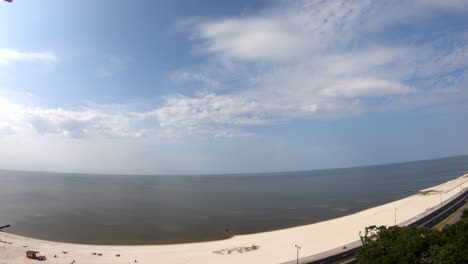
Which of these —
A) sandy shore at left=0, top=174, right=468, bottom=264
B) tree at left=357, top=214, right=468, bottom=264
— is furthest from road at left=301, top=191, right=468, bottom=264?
tree at left=357, top=214, right=468, bottom=264

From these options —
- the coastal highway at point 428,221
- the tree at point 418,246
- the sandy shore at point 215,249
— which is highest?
the tree at point 418,246

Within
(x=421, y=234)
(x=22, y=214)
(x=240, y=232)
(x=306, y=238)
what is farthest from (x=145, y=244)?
(x=22, y=214)

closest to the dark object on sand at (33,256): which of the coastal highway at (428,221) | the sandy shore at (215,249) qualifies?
the sandy shore at (215,249)

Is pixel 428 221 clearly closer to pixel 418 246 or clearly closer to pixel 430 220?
pixel 430 220

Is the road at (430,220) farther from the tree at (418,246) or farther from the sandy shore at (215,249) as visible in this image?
the tree at (418,246)

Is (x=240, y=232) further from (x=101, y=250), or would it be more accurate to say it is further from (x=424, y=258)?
(x=424, y=258)

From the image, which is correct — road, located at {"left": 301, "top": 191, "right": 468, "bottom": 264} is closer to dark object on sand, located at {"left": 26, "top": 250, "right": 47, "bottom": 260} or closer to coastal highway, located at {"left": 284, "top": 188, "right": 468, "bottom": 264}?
coastal highway, located at {"left": 284, "top": 188, "right": 468, "bottom": 264}

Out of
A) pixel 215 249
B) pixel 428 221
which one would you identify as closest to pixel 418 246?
pixel 215 249
